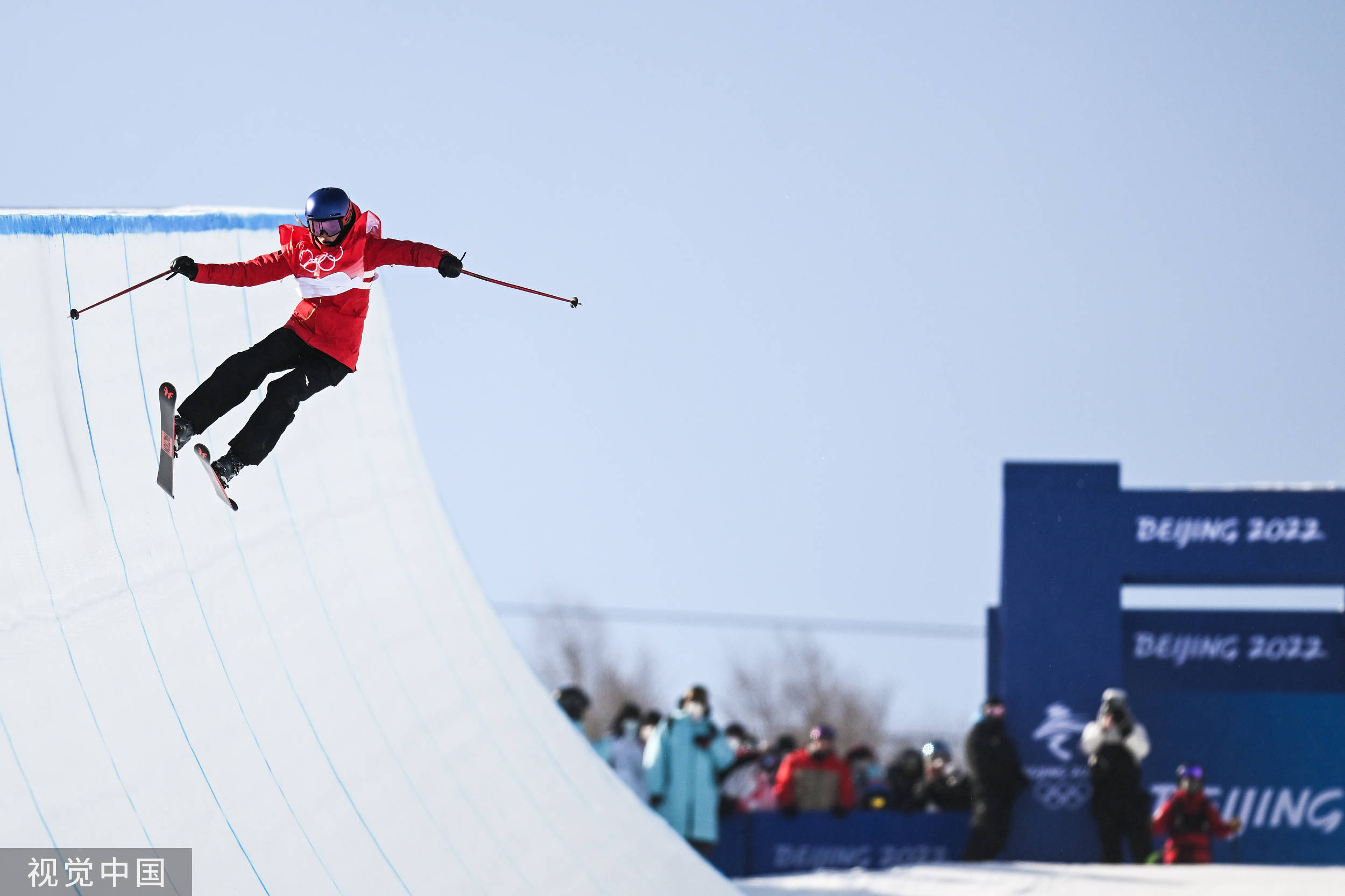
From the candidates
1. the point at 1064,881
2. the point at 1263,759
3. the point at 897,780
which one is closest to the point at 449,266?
the point at 1064,881

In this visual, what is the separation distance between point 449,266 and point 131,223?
2.33m

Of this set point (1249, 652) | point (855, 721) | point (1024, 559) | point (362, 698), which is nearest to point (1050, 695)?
point (1024, 559)

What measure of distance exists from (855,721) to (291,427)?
63971 millimetres

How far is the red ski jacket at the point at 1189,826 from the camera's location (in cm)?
1252

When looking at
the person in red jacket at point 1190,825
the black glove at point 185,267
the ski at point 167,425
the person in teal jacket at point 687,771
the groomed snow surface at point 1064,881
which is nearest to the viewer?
the black glove at point 185,267

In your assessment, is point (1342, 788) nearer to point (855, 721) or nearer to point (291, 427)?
point (291, 427)

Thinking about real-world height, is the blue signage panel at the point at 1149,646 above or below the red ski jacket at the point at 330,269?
below

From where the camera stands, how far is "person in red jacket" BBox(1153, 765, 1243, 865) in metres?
12.5

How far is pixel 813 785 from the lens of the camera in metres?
13.6

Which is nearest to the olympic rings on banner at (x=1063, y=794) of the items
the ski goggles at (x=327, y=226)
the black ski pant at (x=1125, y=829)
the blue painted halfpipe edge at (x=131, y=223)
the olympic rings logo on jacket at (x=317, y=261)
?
the black ski pant at (x=1125, y=829)

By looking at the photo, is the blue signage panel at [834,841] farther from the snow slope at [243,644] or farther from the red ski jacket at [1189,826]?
the snow slope at [243,644]

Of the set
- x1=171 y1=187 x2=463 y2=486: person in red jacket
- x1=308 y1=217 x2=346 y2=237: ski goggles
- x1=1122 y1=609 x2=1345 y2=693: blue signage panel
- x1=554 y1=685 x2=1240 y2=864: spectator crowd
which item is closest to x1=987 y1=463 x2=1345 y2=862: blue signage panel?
x1=1122 y1=609 x2=1345 y2=693: blue signage panel

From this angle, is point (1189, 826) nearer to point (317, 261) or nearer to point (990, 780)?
point (990, 780)

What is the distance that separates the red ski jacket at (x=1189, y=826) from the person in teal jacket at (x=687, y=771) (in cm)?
330
